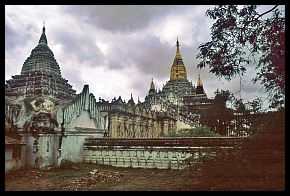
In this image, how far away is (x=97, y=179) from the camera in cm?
1062

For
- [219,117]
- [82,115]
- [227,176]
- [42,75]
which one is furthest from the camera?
[219,117]

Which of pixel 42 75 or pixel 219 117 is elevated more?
pixel 42 75

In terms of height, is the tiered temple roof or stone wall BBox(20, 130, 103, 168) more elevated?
A: the tiered temple roof

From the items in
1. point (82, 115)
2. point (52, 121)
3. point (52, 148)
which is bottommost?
point (52, 148)

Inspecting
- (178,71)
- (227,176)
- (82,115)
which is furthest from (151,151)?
(178,71)

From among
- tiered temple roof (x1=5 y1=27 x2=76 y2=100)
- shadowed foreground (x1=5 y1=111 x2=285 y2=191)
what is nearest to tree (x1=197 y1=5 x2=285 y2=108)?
shadowed foreground (x1=5 y1=111 x2=285 y2=191)

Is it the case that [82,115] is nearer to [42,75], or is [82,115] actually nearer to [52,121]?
[52,121]

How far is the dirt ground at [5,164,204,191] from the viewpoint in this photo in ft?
28.7

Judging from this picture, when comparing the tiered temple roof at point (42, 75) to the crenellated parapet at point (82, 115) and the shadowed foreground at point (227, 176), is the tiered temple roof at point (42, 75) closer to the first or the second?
the crenellated parapet at point (82, 115)

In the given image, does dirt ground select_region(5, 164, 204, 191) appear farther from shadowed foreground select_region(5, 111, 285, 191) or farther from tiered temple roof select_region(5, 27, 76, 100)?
tiered temple roof select_region(5, 27, 76, 100)

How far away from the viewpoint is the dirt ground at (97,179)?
8742 mm

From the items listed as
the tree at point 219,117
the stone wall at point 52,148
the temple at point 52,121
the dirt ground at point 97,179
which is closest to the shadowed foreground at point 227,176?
the dirt ground at point 97,179
